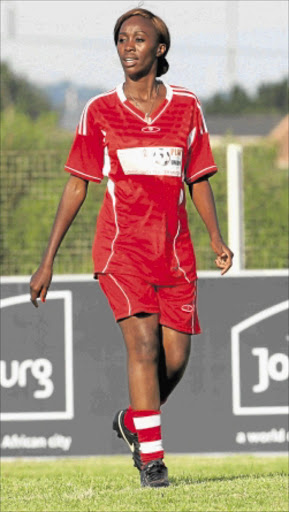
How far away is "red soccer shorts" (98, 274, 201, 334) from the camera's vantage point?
19.1ft

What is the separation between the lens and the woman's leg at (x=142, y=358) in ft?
19.1

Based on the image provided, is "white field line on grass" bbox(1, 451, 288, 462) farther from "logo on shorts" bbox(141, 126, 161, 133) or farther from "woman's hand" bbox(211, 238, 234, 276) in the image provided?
"logo on shorts" bbox(141, 126, 161, 133)

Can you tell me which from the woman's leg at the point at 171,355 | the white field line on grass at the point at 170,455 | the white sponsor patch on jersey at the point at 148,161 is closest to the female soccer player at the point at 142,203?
the white sponsor patch on jersey at the point at 148,161

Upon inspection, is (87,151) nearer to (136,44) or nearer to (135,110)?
(135,110)

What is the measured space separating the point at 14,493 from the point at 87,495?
0.53 m

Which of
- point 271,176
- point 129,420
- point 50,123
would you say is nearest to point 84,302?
point 129,420

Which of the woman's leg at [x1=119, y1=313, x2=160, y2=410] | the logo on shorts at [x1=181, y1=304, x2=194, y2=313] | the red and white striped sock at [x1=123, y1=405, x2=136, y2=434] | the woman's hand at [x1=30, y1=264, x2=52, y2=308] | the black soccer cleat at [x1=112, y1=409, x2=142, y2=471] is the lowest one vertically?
the black soccer cleat at [x1=112, y1=409, x2=142, y2=471]

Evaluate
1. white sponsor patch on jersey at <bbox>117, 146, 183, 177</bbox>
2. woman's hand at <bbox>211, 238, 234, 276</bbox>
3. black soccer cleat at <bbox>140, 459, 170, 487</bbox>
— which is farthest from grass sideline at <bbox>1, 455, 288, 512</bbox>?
white sponsor patch on jersey at <bbox>117, 146, 183, 177</bbox>

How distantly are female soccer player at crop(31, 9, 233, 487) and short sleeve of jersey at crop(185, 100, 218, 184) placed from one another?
1 centimetres

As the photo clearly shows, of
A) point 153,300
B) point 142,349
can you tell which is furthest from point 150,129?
point 142,349

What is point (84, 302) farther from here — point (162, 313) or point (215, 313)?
point (162, 313)

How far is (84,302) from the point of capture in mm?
8930

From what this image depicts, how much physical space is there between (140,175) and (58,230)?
503mm

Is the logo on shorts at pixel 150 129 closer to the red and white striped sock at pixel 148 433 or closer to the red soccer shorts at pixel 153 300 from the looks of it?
the red soccer shorts at pixel 153 300
